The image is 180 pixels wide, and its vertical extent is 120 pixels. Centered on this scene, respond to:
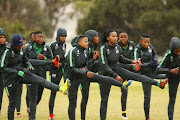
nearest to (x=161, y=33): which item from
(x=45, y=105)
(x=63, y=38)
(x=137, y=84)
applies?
(x=137, y=84)

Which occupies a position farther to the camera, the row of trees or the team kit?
the row of trees

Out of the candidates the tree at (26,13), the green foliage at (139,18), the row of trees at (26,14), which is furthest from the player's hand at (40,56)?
the tree at (26,13)

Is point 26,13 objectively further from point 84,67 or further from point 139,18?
point 84,67

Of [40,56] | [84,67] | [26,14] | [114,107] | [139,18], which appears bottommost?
[114,107]

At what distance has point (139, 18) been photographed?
3306cm

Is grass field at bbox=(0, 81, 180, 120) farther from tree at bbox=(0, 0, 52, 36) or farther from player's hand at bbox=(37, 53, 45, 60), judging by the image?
tree at bbox=(0, 0, 52, 36)

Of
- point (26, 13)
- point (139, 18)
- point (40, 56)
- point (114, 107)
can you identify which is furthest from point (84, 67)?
point (26, 13)

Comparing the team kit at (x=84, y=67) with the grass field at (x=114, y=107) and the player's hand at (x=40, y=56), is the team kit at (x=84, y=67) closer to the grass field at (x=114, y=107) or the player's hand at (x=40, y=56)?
the player's hand at (x=40, y=56)

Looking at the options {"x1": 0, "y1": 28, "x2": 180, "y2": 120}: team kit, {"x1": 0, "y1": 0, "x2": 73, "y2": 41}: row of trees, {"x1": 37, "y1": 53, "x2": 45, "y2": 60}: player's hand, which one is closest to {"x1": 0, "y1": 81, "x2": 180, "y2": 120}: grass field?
{"x1": 0, "y1": 28, "x2": 180, "y2": 120}: team kit

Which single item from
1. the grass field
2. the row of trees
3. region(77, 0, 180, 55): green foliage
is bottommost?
the grass field

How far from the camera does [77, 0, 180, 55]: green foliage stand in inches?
1247

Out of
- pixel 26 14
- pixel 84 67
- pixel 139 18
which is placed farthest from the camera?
pixel 26 14

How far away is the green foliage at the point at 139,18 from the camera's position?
104 feet

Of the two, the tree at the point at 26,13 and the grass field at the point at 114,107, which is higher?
the tree at the point at 26,13
